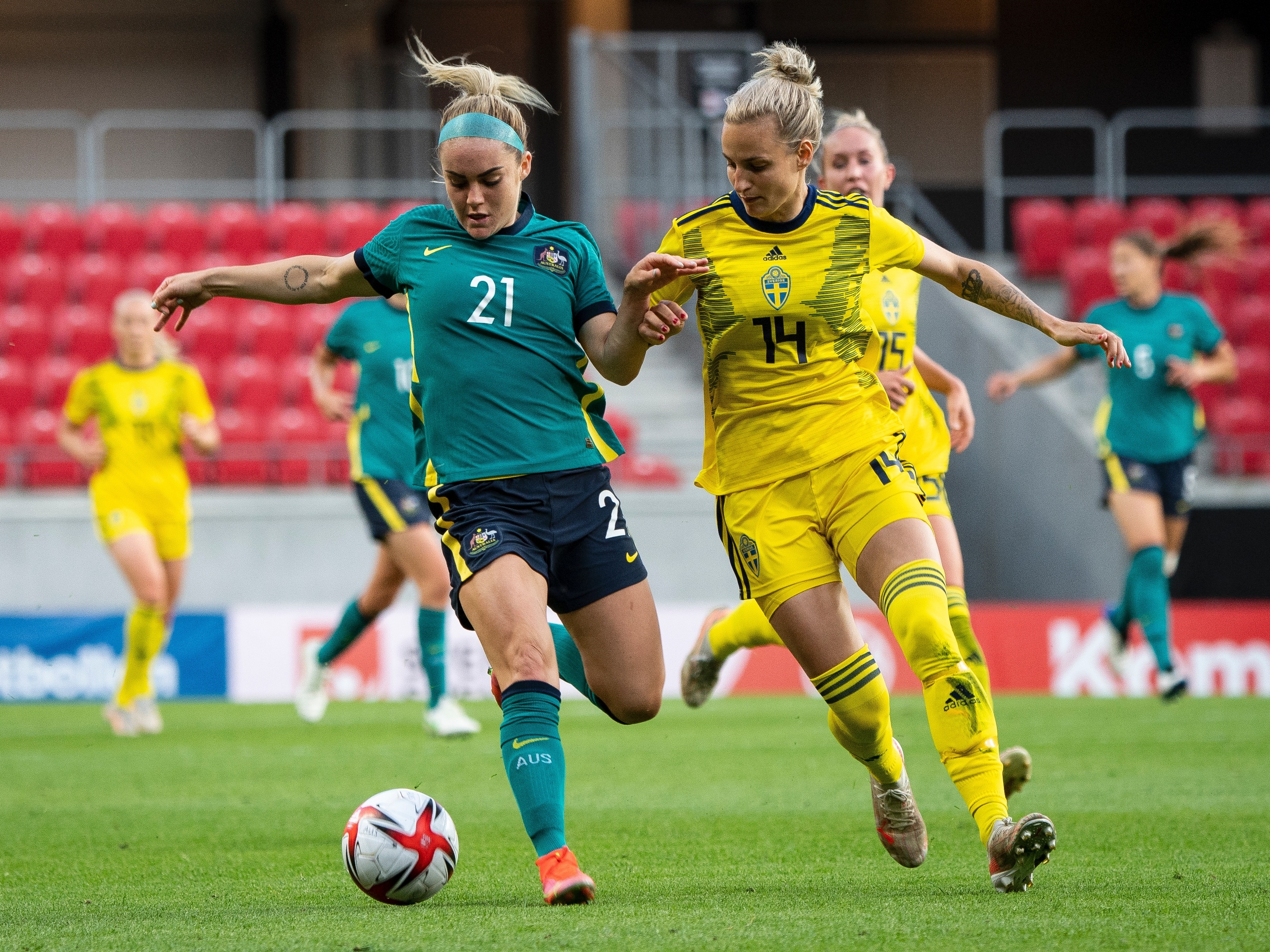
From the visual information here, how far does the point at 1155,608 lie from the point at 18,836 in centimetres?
657

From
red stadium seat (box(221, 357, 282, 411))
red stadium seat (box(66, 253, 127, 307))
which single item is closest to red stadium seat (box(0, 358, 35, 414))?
red stadium seat (box(66, 253, 127, 307))

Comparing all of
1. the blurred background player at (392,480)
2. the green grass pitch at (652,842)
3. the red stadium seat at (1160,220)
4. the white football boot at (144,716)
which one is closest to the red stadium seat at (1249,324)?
the red stadium seat at (1160,220)

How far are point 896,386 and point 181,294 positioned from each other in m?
2.45

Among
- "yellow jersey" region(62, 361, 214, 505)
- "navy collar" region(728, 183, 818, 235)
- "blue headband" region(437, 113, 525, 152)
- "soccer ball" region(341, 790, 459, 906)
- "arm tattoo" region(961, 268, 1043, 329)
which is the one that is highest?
"blue headband" region(437, 113, 525, 152)

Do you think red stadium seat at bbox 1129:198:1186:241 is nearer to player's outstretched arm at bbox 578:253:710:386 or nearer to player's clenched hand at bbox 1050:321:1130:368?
player's clenched hand at bbox 1050:321:1130:368

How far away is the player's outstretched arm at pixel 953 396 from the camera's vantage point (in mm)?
6383

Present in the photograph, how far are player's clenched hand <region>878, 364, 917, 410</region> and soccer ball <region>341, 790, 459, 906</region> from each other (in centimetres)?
224

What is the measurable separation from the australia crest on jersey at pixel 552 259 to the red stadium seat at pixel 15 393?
11.6 m

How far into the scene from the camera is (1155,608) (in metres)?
9.91

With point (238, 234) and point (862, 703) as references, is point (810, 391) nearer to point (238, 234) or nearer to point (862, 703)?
point (862, 703)

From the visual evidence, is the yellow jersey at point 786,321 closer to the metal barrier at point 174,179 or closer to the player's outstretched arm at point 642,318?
the player's outstretched arm at point 642,318

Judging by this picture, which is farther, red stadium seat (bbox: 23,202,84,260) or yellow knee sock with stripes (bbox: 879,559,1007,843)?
red stadium seat (bbox: 23,202,84,260)

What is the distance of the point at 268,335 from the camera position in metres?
16.1

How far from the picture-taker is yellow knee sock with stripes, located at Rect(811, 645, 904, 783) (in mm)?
4781
